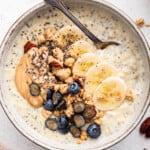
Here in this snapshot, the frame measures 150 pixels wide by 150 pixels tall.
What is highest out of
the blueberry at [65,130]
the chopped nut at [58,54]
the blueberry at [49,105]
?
the chopped nut at [58,54]

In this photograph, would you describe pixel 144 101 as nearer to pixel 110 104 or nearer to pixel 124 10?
pixel 110 104

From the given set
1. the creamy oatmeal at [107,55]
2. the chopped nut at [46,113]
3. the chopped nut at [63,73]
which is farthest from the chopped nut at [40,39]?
the chopped nut at [46,113]

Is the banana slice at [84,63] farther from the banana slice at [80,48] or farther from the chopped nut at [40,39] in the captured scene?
the chopped nut at [40,39]

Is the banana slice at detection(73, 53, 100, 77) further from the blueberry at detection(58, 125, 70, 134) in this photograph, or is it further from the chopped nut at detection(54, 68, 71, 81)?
the blueberry at detection(58, 125, 70, 134)

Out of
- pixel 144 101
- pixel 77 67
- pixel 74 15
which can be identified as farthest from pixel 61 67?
pixel 144 101

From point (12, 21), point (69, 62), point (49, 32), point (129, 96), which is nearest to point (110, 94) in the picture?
point (129, 96)

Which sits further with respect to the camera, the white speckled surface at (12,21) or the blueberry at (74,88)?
the white speckled surface at (12,21)

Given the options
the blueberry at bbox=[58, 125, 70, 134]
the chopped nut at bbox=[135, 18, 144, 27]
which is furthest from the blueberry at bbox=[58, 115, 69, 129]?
the chopped nut at bbox=[135, 18, 144, 27]

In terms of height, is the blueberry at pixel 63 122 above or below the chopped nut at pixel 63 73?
below
